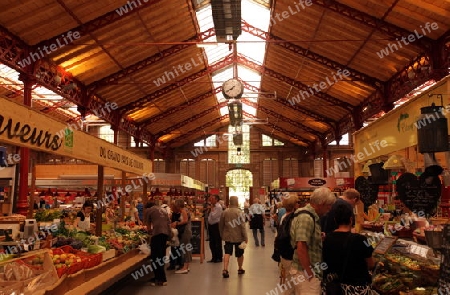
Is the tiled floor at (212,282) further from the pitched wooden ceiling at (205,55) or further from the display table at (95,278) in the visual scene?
the pitched wooden ceiling at (205,55)

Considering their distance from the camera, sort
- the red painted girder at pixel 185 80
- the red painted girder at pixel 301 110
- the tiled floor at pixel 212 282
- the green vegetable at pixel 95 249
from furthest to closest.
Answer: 1. the red painted girder at pixel 301 110
2. the red painted girder at pixel 185 80
3. the tiled floor at pixel 212 282
4. the green vegetable at pixel 95 249

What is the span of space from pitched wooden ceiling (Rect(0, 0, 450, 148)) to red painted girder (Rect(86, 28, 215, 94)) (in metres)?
0.03

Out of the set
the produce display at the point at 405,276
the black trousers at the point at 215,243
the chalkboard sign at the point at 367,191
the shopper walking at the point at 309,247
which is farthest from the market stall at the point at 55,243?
the chalkboard sign at the point at 367,191

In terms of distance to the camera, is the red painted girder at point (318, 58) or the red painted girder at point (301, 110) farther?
the red painted girder at point (301, 110)

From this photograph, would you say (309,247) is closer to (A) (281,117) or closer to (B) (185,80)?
(B) (185,80)

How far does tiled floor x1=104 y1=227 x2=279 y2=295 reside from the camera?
21.0ft

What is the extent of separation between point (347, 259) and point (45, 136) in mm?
3039

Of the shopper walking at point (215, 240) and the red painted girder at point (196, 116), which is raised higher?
the red painted girder at point (196, 116)

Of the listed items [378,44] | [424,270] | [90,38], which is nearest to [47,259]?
[424,270]

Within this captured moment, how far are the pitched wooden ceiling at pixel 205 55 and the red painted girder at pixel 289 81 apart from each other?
4cm

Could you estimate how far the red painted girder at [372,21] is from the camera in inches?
434

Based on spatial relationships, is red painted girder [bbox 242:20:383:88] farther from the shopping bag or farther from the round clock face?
the shopping bag

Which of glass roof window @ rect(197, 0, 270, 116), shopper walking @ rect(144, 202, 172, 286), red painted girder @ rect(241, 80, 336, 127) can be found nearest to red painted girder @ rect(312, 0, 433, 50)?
→ glass roof window @ rect(197, 0, 270, 116)

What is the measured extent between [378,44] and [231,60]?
24.2 ft
